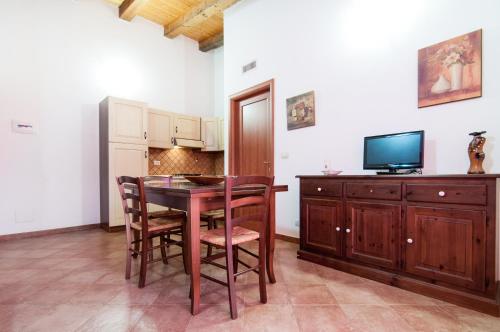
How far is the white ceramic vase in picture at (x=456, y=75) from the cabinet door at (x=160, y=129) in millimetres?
4253

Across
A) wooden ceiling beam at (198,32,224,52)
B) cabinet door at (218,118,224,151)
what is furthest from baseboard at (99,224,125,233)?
wooden ceiling beam at (198,32,224,52)

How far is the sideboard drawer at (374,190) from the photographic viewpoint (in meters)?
2.03

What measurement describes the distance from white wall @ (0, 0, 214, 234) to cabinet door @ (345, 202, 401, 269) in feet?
13.4

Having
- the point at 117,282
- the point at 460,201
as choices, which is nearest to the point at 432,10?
the point at 460,201

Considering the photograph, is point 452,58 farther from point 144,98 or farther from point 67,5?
point 67,5

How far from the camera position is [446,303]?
174 centimetres

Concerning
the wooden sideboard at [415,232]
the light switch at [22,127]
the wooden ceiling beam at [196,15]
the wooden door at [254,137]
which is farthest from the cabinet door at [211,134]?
the wooden sideboard at [415,232]

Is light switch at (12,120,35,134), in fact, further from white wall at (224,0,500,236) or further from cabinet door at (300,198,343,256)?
cabinet door at (300,198,343,256)

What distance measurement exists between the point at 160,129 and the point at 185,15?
217 centimetres

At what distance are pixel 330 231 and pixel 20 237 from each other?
4.24 m

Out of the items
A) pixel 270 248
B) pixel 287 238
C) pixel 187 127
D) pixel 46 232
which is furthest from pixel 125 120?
pixel 270 248

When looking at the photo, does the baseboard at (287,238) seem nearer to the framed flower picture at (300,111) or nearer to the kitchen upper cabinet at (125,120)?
the framed flower picture at (300,111)

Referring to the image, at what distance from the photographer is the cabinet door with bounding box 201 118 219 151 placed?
5320 mm

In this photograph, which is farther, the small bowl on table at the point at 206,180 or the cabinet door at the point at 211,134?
the cabinet door at the point at 211,134
